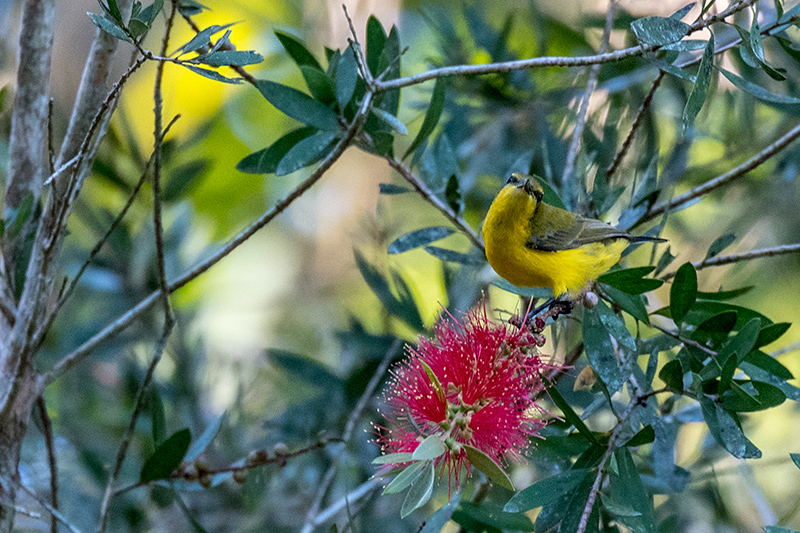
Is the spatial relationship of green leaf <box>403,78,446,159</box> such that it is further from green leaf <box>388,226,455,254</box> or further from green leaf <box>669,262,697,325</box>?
green leaf <box>669,262,697,325</box>

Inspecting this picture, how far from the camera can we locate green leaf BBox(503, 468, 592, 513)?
1004mm

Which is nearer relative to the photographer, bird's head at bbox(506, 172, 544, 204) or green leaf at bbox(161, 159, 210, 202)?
bird's head at bbox(506, 172, 544, 204)

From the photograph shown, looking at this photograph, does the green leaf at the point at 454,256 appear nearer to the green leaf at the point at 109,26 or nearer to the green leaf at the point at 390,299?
the green leaf at the point at 390,299

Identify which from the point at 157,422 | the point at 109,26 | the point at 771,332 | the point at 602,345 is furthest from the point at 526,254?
the point at 109,26

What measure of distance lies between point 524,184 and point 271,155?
0.65 m

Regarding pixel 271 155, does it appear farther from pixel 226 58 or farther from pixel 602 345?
pixel 602 345

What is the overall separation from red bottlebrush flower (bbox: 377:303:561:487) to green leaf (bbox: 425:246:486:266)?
0.37 metres

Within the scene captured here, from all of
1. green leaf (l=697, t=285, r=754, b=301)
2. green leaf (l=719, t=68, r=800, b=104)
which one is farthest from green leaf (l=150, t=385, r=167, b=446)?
green leaf (l=719, t=68, r=800, b=104)

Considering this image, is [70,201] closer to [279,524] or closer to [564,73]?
[279,524]

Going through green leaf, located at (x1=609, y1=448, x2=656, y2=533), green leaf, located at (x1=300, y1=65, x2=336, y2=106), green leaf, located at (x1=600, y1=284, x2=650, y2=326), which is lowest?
green leaf, located at (x1=609, y1=448, x2=656, y2=533)

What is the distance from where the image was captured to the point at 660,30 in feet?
3.16

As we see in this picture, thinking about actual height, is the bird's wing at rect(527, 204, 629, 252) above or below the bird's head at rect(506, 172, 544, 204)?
below

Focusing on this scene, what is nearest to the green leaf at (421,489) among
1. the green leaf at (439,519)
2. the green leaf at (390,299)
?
the green leaf at (439,519)

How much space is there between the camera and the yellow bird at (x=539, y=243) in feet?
5.25
